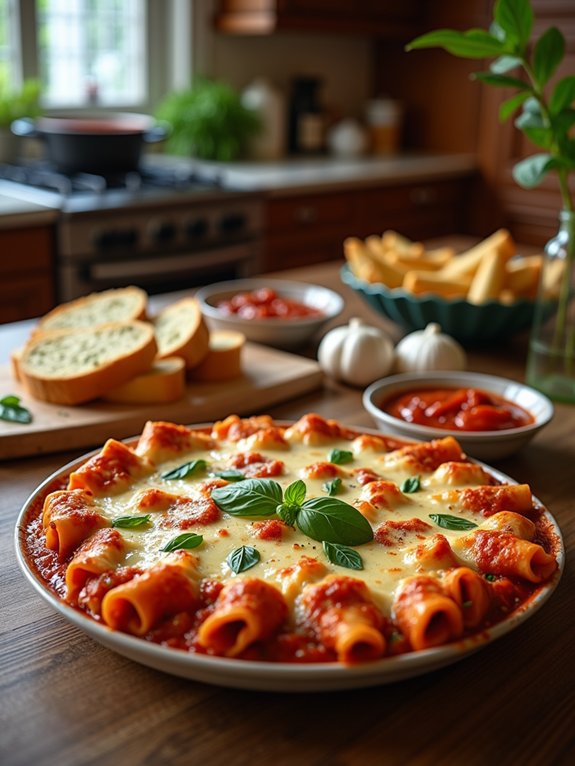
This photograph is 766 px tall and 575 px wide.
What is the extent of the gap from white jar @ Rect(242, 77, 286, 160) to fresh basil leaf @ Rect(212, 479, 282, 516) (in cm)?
345

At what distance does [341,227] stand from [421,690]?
3341 millimetres

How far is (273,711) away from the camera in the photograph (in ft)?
2.62

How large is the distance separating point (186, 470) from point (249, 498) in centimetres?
13

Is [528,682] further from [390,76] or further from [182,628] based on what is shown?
[390,76]

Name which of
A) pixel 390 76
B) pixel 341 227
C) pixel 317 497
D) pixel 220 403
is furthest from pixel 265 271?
pixel 317 497

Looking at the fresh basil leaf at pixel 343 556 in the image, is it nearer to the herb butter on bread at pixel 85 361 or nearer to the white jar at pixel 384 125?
the herb butter on bread at pixel 85 361

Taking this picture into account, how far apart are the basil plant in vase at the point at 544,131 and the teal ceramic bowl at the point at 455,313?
0.12 m

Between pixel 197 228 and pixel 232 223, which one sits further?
pixel 232 223

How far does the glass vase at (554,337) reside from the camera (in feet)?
5.16

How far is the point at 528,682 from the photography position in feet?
2.80

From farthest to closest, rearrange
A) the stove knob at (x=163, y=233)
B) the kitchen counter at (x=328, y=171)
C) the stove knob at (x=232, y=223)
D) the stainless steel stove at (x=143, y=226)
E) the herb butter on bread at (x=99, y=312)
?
the kitchen counter at (x=328, y=171) → the stove knob at (x=232, y=223) → the stove knob at (x=163, y=233) → the stainless steel stove at (x=143, y=226) → the herb butter on bread at (x=99, y=312)

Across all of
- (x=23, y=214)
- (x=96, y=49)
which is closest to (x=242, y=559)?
(x=23, y=214)

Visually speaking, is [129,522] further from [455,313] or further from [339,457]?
[455,313]

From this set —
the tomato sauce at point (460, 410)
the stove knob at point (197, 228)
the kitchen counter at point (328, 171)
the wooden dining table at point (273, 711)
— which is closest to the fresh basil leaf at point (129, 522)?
the wooden dining table at point (273, 711)
